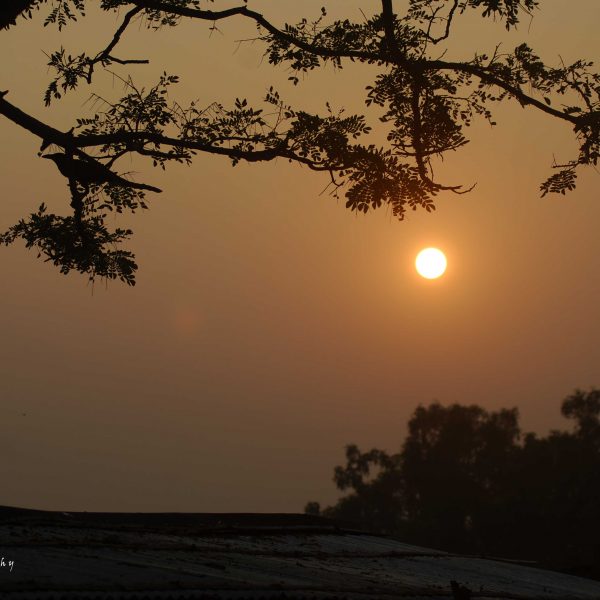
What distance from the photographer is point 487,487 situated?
272 ft

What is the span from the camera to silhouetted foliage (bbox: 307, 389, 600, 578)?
67438 mm

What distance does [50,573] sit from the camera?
8461mm

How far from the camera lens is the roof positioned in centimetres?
853

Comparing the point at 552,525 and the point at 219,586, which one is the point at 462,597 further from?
the point at 552,525

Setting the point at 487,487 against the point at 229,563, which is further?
the point at 487,487

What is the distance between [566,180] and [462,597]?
27.5 ft

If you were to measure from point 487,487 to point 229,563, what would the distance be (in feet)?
246

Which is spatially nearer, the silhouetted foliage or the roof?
the roof

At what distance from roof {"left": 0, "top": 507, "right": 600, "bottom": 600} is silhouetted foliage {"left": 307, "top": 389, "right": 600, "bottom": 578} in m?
48.5

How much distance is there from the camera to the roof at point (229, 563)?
853cm

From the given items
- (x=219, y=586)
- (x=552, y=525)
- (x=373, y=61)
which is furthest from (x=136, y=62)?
(x=552, y=525)

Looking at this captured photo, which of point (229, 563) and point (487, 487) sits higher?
point (487, 487)

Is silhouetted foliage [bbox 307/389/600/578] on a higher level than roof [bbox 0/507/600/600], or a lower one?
higher

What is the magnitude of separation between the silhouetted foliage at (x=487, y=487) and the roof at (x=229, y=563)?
48.5 meters
